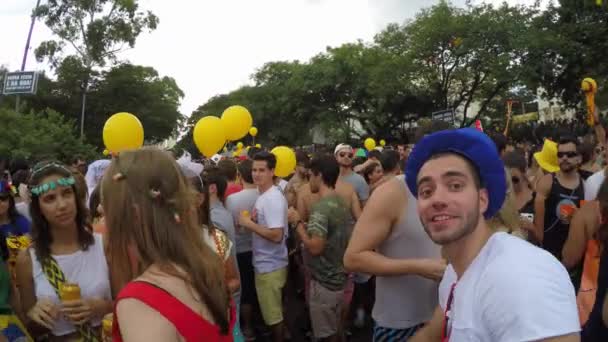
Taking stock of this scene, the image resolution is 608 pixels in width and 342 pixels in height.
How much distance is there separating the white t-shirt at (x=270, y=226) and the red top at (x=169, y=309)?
3245mm

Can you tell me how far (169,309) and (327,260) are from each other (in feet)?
10.5

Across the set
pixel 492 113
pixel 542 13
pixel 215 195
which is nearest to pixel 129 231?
pixel 215 195

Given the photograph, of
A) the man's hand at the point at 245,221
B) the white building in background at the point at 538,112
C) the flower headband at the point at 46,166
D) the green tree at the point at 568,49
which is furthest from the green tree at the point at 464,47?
the flower headband at the point at 46,166

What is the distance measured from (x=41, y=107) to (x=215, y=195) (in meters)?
32.9

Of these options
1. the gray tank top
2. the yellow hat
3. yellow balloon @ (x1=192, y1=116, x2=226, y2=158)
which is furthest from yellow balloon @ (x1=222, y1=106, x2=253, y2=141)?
the gray tank top

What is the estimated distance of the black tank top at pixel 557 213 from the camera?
4539 mm

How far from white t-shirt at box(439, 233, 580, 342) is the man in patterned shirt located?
9.94ft

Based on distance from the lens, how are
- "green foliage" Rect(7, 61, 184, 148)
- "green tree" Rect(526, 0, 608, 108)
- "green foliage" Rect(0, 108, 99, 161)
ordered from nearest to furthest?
"green foliage" Rect(0, 108, 99, 161) → "green tree" Rect(526, 0, 608, 108) → "green foliage" Rect(7, 61, 184, 148)

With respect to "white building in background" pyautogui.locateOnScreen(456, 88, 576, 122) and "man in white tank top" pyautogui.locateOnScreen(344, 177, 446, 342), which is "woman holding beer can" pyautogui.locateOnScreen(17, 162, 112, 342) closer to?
"man in white tank top" pyautogui.locateOnScreen(344, 177, 446, 342)

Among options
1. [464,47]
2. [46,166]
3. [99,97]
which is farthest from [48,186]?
[99,97]

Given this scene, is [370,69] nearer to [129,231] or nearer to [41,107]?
[41,107]

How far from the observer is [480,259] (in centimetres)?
156

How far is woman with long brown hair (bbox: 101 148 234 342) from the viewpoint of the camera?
1563 mm

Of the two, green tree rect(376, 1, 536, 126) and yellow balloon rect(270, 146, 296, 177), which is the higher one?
green tree rect(376, 1, 536, 126)
